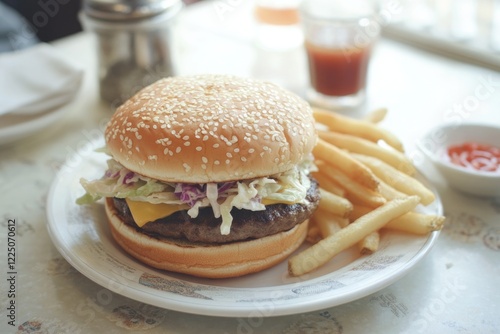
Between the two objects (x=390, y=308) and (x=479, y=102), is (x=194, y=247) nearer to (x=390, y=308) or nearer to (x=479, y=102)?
(x=390, y=308)

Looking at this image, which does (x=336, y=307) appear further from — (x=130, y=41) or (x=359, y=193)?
(x=130, y=41)

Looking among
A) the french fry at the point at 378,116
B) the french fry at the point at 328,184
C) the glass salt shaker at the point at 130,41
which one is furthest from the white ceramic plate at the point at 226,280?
the glass salt shaker at the point at 130,41

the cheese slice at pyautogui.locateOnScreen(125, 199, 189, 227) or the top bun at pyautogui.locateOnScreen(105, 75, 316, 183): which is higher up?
the top bun at pyautogui.locateOnScreen(105, 75, 316, 183)

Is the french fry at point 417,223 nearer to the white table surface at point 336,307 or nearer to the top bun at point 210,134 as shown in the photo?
the white table surface at point 336,307

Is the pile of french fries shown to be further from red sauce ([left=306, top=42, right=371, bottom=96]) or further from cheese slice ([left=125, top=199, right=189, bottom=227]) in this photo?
red sauce ([left=306, top=42, right=371, bottom=96])

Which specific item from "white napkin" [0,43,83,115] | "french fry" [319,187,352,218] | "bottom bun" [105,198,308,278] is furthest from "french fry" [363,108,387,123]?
"white napkin" [0,43,83,115]

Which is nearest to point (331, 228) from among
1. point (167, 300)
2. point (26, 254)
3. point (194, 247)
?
point (194, 247)

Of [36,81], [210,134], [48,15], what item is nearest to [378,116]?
[210,134]
